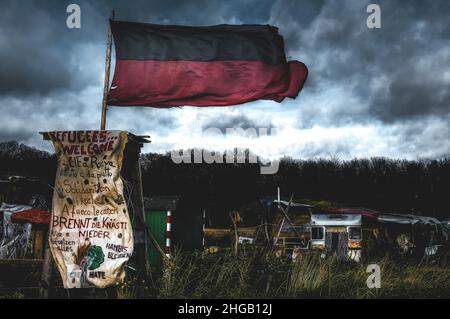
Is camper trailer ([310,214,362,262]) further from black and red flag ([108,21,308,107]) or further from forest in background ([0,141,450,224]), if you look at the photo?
forest in background ([0,141,450,224])

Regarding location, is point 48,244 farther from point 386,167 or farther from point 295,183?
point 386,167

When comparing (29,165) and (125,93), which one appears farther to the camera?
(29,165)

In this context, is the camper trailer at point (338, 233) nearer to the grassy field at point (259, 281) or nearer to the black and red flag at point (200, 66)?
the grassy field at point (259, 281)

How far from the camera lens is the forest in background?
1996 inches

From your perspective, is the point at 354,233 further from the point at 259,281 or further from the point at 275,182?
the point at 275,182

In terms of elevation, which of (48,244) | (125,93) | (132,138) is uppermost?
(125,93)

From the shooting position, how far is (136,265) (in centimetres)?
1102

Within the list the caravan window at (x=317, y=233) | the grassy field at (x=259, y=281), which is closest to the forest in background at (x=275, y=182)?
the caravan window at (x=317, y=233)

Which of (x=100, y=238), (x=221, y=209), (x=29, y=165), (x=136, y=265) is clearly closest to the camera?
(x=100, y=238)

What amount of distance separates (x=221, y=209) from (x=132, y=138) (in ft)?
94.6

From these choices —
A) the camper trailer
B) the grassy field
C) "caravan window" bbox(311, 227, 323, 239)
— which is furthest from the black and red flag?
"caravan window" bbox(311, 227, 323, 239)

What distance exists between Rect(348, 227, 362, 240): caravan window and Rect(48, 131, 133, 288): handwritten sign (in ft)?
57.8

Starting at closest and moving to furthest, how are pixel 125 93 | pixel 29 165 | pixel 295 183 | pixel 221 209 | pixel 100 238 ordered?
pixel 100 238, pixel 125 93, pixel 221 209, pixel 29 165, pixel 295 183
